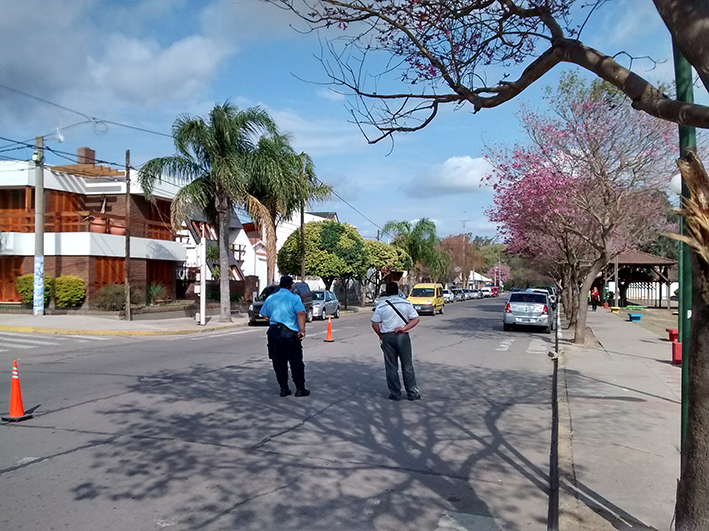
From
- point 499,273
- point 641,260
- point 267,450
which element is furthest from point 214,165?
point 499,273

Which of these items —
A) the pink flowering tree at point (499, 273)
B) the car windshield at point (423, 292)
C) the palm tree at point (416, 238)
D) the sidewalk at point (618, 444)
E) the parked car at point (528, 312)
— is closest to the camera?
the sidewalk at point (618, 444)

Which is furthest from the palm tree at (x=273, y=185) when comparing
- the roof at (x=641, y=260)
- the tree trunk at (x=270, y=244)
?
the roof at (x=641, y=260)

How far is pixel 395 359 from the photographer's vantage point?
9.77m

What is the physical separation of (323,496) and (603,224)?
14001 millimetres

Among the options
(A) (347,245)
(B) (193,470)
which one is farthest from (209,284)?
(B) (193,470)

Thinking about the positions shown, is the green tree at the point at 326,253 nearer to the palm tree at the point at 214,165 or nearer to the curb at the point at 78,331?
the palm tree at the point at 214,165

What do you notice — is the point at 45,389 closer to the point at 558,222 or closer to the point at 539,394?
the point at 539,394

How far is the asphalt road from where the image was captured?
511 cm

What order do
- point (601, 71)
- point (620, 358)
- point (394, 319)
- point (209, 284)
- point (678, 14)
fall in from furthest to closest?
point (209, 284) → point (620, 358) → point (394, 319) → point (601, 71) → point (678, 14)

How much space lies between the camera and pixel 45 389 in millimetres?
10250

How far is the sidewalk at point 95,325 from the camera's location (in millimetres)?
21922

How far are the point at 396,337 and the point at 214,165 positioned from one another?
59.6ft

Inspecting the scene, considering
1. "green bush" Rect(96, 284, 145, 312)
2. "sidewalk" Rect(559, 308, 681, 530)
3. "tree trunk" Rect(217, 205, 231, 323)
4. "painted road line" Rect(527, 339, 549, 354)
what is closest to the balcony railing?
"green bush" Rect(96, 284, 145, 312)

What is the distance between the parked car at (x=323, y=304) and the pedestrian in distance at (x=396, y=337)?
69.5 feet
